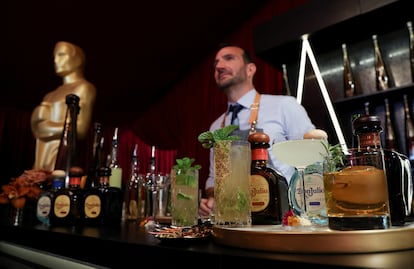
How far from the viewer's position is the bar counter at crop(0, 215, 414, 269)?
1.39ft

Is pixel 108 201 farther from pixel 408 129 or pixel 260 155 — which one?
pixel 408 129

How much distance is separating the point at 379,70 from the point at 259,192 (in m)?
1.68

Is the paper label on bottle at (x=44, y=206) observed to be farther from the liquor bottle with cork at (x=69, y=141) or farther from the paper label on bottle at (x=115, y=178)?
the liquor bottle with cork at (x=69, y=141)

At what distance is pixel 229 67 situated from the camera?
206 cm

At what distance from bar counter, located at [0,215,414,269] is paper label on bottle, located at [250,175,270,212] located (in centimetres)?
16

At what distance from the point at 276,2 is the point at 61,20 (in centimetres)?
206

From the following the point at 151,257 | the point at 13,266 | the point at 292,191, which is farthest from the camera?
the point at 13,266

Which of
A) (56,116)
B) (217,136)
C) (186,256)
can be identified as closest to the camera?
(186,256)

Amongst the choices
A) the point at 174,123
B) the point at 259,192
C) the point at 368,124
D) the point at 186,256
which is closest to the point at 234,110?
the point at 259,192

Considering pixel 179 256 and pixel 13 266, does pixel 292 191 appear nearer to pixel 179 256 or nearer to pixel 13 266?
pixel 179 256

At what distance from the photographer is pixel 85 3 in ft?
10.1

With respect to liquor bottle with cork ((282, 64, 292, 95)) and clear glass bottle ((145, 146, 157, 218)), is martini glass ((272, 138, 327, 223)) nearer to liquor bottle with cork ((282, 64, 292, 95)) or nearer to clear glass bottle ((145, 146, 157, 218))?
clear glass bottle ((145, 146, 157, 218))

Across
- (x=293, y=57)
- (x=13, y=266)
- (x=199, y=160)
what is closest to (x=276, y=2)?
(x=293, y=57)

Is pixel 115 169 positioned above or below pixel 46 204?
above
